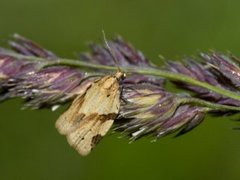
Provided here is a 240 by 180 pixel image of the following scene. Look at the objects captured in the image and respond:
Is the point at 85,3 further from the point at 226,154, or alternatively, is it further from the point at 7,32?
the point at 226,154

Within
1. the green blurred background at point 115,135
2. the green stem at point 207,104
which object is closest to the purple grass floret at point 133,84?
the green stem at point 207,104

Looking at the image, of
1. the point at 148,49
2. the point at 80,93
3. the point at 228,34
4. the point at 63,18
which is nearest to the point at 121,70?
the point at 80,93

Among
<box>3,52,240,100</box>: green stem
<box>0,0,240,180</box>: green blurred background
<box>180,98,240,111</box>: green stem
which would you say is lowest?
<box>180,98,240,111</box>: green stem

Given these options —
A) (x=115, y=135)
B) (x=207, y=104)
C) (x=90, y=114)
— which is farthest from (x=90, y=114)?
(x=115, y=135)

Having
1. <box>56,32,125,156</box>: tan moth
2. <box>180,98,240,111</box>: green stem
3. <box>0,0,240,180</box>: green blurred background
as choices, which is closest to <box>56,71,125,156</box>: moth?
<box>56,32,125,156</box>: tan moth

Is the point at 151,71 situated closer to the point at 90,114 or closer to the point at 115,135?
the point at 90,114

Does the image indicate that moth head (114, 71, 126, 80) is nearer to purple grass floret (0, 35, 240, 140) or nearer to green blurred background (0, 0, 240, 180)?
purple grass floret (0, 35, 240, 140)
